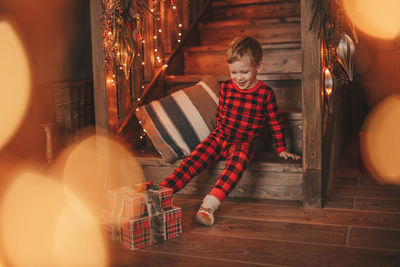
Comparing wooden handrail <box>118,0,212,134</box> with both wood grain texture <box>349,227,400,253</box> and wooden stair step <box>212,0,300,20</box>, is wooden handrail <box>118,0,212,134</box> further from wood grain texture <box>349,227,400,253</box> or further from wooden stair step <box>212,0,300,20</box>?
wood grain texture <box>349,227,400,253</box>

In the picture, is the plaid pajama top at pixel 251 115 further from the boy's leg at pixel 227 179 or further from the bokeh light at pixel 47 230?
the bokeh light at pixel 47 230

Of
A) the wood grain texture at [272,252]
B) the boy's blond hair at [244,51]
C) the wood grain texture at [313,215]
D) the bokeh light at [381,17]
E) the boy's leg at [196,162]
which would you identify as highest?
the bokeh light at [381,17]

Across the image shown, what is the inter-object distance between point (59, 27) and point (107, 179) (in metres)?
1.29

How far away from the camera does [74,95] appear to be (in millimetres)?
2982

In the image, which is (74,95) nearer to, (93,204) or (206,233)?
(93,204)

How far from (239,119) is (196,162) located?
32cm

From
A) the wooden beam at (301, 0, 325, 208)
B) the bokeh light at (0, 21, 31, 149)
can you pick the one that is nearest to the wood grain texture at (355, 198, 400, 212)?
the wooden beam at (301, 0, 325, 208)

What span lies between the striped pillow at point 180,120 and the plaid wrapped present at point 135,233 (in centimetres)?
71

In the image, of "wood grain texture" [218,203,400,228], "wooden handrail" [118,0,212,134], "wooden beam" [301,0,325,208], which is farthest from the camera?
"wooden handrail" [118,0,212,134]

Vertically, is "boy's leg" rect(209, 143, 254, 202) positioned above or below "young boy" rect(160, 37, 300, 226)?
below

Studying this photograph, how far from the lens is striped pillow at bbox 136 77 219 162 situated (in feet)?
8.03

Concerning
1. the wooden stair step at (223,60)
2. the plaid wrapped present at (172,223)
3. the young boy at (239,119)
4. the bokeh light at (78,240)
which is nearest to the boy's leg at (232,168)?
the young boy at (239,119)

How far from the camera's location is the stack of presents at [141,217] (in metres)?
1.72

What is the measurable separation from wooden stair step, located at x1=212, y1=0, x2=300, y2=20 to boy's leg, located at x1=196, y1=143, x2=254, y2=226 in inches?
67.7
